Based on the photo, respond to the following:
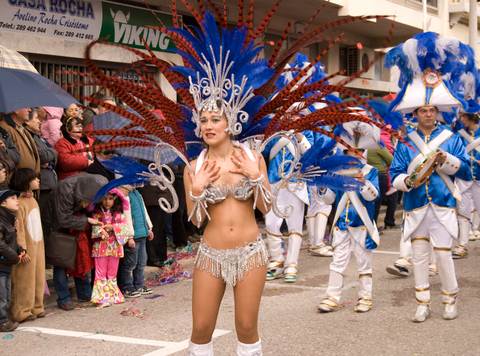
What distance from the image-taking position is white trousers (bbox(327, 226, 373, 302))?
7328 millimetres

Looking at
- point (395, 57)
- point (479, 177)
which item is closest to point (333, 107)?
point (395, 57)

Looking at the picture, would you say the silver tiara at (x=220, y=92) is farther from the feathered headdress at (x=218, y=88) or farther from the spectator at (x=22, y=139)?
the spectator at (x=22, y=139)

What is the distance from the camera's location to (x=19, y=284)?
7059 millimetres

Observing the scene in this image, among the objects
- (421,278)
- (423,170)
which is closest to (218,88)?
(423,170)

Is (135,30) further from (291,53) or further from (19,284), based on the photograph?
(291,53)

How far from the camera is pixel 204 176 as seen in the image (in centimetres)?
463

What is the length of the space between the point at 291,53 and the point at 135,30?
361 inches

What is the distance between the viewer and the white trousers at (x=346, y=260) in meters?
7.33

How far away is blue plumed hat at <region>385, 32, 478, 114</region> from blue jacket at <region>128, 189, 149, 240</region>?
2821 mm

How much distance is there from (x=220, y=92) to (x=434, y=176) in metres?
2.96

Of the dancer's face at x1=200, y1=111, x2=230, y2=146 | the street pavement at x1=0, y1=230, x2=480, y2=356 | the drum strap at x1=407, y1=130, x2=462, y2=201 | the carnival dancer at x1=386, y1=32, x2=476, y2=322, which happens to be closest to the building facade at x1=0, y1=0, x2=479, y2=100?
the carnival dancer at x1=386, y1=32, x2=476, y2=322

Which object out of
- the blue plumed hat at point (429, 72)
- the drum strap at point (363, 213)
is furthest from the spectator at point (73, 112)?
the blue plumed hat at point (429, 72)

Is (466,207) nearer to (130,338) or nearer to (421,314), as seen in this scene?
(421,314)

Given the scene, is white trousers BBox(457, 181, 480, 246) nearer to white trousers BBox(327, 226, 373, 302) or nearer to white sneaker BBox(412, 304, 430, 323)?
white trousers BBox(327, 226, 373, 302)
